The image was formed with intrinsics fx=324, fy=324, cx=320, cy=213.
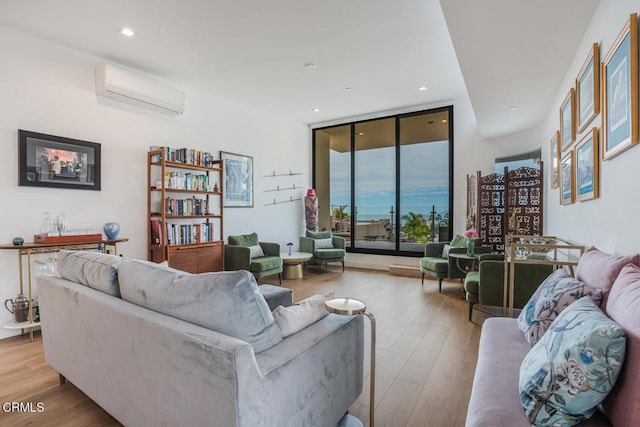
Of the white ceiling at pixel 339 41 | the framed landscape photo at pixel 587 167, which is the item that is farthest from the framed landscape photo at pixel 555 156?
the framed landscape photo at pixel 587 167

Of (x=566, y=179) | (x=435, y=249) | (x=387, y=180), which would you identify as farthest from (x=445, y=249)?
(x=566, y=179)

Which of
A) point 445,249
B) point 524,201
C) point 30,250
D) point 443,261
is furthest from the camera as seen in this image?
point 445,249

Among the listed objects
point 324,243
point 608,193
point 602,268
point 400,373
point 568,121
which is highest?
point 568,121

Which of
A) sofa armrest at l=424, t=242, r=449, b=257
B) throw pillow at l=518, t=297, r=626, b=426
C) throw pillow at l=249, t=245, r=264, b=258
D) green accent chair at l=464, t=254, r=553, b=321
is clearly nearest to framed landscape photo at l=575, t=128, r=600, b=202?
green accent chair at l=464, t=254, r=553, b=321

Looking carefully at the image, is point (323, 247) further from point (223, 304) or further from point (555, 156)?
point (223, 304)

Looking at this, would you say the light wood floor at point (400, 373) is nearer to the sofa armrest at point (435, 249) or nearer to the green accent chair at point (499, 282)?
the green accent chair at point (499, 282)

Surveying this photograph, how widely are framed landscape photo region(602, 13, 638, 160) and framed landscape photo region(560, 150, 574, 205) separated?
1.00 m

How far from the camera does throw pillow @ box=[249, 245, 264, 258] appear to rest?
5202 millimetres

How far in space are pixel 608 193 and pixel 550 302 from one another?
895mm

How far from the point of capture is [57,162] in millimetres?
3391

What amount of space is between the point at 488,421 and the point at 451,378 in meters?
1.30

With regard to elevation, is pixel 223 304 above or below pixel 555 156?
below

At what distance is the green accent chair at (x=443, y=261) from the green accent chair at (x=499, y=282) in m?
0.97

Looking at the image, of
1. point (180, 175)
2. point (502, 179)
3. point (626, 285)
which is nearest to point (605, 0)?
point (626, 285)
